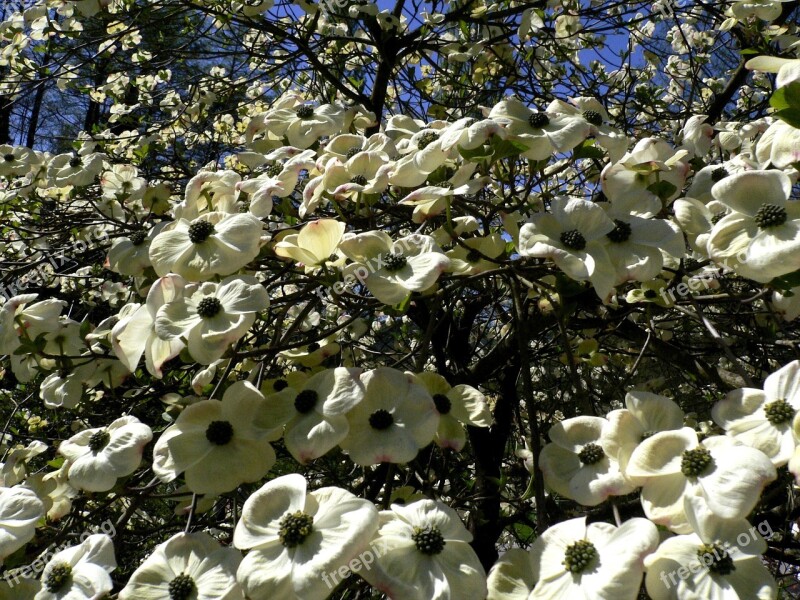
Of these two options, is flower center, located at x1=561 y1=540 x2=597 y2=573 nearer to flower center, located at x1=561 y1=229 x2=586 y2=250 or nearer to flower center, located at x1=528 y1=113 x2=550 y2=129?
flower center, located at x1=561 y1=229 x2=586 y2=250

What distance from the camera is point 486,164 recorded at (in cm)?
102

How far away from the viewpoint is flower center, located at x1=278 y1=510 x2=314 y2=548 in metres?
0.70

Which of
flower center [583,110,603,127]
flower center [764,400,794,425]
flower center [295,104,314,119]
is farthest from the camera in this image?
flower center [295,104,314,119]

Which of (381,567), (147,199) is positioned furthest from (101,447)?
(147,199)

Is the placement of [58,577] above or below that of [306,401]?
below

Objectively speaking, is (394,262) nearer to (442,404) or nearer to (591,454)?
(442,404)

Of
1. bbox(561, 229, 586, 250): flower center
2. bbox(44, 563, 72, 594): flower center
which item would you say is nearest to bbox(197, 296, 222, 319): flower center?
bbox(44, 563, 72, 594): flower center

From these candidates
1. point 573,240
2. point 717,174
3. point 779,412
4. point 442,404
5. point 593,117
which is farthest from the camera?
point 593,117

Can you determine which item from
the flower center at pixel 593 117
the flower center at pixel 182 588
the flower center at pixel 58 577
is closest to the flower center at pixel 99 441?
the flower center at pixel 58 577

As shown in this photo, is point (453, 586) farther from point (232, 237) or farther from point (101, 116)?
point (101, 116)

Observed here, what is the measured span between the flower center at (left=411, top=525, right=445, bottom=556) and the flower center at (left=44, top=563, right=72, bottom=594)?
0.42 m

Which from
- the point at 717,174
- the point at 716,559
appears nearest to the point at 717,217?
the point at 717,174

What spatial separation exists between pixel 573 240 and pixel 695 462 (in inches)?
12.2

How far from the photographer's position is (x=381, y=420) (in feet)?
2.74
